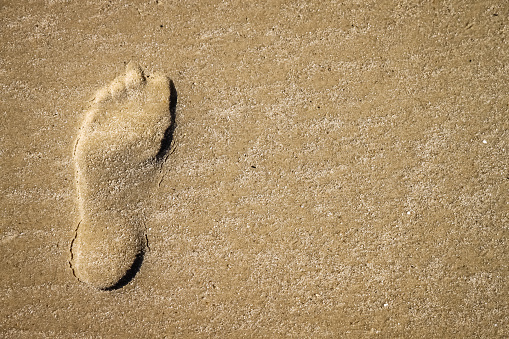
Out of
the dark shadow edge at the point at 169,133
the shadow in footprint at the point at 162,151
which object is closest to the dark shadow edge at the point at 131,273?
the shadow in footprint at the point at 162,151

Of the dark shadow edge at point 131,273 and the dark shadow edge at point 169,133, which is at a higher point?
the dark shadow edge at point 169,133

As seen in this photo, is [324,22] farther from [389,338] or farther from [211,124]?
[389,338]

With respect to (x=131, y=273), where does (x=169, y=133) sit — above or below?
above

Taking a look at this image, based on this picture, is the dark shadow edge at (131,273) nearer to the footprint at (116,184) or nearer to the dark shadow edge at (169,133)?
the footprint at (116,184)

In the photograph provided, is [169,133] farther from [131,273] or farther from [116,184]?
[131,273]

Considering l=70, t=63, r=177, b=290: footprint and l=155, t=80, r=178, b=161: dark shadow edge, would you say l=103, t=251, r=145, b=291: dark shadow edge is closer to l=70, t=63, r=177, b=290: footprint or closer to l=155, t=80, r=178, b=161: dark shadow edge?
l=70, t=63, r=177, b=290: footprint

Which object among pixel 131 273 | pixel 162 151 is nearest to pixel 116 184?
pixel 162 151
